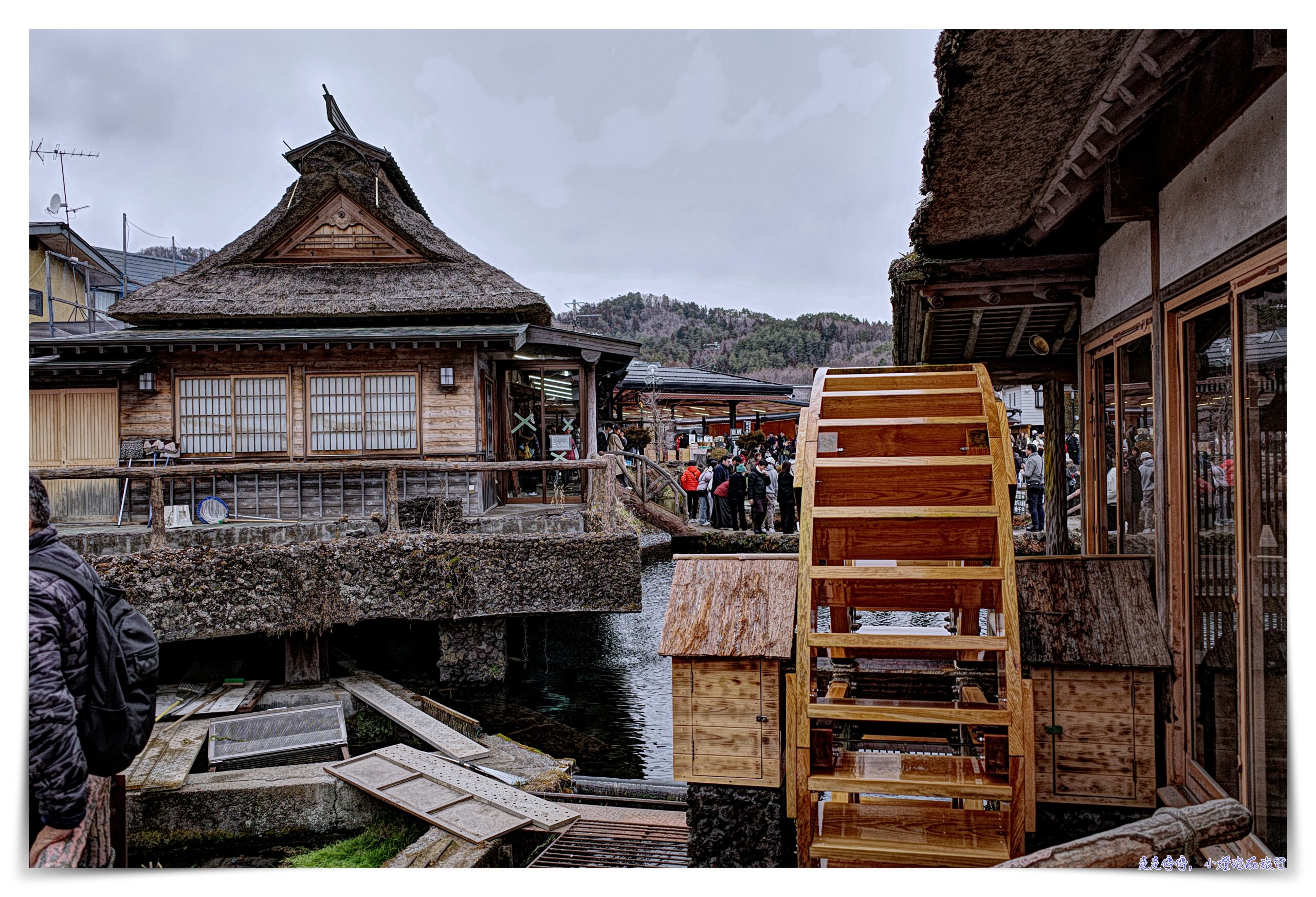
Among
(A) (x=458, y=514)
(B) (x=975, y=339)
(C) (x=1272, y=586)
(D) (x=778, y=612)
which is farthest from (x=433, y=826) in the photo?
(B) (x=975, y=339)

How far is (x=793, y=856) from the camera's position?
12.9ft

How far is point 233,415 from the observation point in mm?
10828

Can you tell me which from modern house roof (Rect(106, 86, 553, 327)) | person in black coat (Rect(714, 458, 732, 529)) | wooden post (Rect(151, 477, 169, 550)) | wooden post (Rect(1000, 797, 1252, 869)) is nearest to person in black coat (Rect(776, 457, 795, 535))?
person in black coat (Rect(714, 458, 732, 529))

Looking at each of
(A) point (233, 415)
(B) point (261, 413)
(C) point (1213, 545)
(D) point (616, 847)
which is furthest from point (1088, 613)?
(A) point (233, 415)

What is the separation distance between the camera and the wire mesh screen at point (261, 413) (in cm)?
1075

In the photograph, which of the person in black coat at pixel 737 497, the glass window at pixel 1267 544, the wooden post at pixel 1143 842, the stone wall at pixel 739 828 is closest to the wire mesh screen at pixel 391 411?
the person in black coat at pixel 737 497

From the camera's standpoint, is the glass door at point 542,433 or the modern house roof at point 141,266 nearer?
the glass door at point 542,433

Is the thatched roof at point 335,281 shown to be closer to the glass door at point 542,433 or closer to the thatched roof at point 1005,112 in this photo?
the glass door at point 542,433

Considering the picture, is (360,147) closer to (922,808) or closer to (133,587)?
(133,587)

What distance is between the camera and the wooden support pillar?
8.40 m

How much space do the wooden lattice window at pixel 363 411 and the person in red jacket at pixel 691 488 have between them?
752 centimetres

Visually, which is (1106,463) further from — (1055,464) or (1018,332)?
(1055,464)

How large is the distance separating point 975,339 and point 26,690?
7734mm

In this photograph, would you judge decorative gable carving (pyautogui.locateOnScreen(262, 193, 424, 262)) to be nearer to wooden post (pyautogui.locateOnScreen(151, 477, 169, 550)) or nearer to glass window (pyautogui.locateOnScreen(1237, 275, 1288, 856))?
wooden post (pyautogui.locateOnScreen(151, 477, 169, 550))
